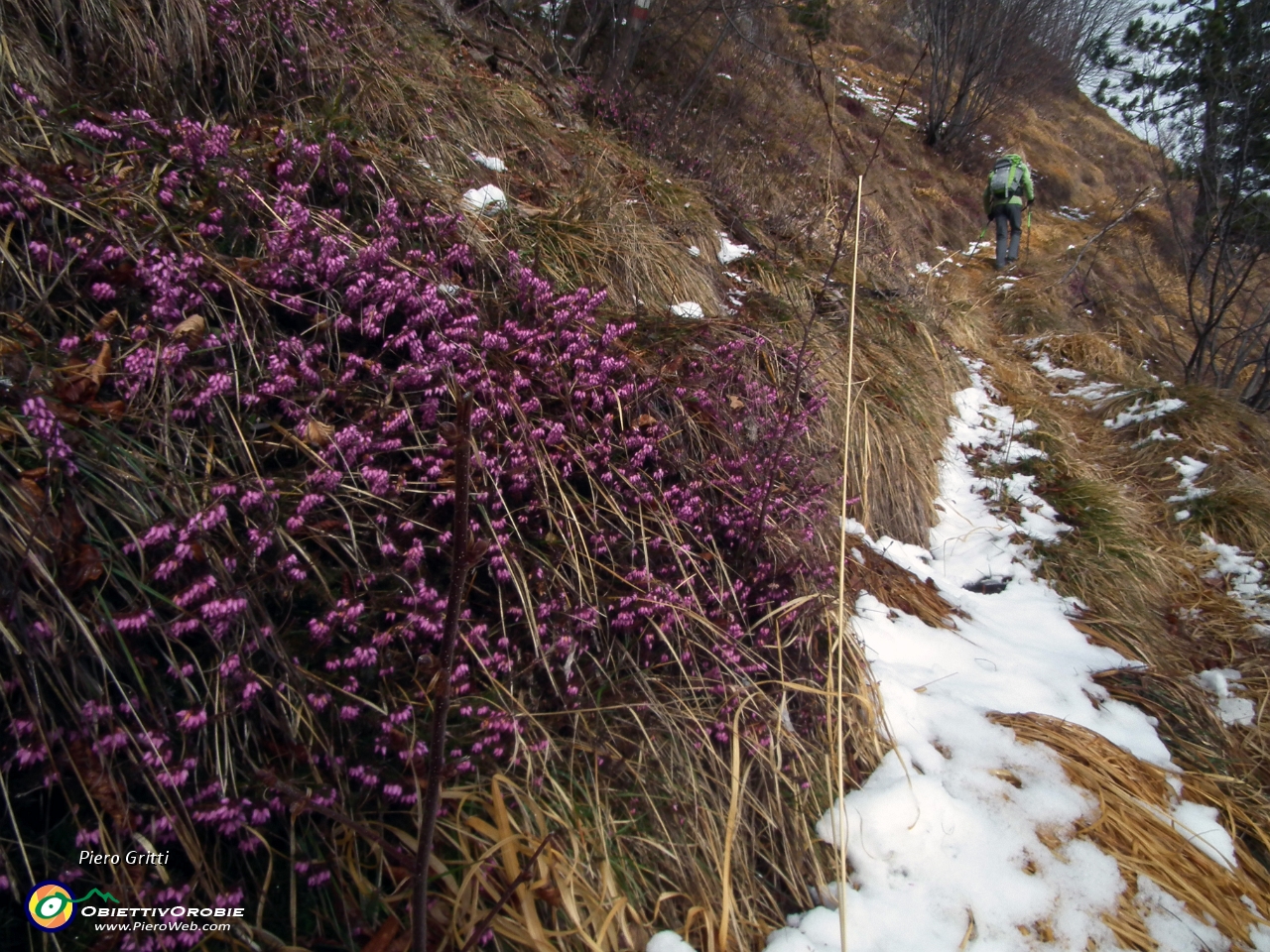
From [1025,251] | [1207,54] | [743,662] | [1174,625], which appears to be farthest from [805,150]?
[743,662]

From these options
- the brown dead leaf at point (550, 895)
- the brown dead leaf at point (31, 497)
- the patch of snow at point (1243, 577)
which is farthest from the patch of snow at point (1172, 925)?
the brown dead leaf at point (31, 497)

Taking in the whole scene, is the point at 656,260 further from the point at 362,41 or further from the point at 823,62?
the point at 823,62

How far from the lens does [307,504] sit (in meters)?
1.34

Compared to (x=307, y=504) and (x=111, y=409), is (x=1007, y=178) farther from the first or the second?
(x=111, y=409)

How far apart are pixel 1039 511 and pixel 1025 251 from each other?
25.1ft

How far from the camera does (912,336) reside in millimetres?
4137

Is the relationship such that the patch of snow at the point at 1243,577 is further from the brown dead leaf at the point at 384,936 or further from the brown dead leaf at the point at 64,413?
the brown dead leaf at the point at 64,413

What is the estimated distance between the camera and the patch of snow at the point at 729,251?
369 centimetres

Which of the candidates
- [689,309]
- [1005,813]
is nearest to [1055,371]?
[689,309]

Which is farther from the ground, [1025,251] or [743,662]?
[1025,251]

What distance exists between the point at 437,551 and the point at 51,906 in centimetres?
81

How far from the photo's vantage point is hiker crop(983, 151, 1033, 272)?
756 cm

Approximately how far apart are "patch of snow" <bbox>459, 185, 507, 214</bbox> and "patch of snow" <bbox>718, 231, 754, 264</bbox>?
1.51 metres

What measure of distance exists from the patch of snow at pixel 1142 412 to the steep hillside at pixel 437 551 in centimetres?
136
